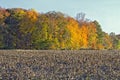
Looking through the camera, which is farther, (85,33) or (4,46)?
(85,33)

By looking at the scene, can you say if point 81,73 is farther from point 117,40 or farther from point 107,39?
point 117,40

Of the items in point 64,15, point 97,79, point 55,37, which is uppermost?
point 64,15

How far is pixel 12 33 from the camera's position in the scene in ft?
253

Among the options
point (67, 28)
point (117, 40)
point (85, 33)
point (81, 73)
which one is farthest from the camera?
point (117, 40)

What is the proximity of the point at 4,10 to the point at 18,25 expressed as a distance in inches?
309

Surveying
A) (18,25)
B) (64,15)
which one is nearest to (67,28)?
(64,15)

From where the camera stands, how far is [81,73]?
843 inches

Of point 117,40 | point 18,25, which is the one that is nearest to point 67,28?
point 18,25

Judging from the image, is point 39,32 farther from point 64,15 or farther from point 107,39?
point 107,39

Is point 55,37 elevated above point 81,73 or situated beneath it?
elevated above

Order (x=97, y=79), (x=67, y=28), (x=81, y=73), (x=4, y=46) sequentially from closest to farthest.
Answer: (x=97, y=79) < (x=81, y=73) < (x=4, y=46) < (x=67, y=28)

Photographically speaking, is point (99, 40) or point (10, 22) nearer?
point (10, 22)

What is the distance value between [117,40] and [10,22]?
203 ft

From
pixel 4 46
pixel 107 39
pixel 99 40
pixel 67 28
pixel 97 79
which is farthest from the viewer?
pixel 107 39
